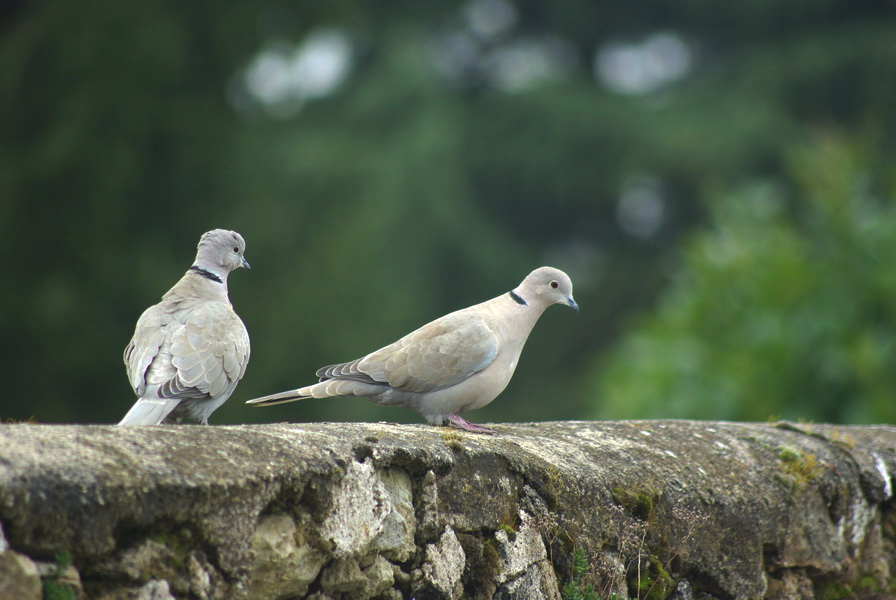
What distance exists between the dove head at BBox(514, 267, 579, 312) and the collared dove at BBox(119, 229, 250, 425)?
1197mm

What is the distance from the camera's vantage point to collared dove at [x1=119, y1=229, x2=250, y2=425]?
3.25 metres

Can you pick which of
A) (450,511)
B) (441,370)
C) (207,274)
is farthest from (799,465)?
(207,274)

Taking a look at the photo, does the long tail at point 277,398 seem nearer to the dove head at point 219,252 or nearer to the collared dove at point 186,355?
the collared dove at point 186,355

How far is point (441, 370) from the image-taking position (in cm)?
379

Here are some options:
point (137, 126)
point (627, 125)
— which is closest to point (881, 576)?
point (137, 126)

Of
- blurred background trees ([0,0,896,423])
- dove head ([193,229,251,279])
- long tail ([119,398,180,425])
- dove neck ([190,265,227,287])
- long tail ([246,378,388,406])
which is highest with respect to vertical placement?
blurred background trees ([0,0,896,423])

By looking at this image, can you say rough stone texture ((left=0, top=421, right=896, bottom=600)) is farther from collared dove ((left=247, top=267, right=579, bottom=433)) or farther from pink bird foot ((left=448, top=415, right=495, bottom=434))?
collared dove ((left=247, top=267, right=579, bottom=433))

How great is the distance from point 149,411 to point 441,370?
1.09 meters

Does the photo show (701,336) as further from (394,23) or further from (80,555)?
(394,23)

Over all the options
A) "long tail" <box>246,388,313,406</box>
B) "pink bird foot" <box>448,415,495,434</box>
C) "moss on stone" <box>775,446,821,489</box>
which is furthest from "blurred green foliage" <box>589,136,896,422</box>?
"long tail" <box>246,388,313,406</box>

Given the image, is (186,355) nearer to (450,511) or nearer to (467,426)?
(467,426)

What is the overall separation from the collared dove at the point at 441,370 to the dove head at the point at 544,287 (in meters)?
0.18

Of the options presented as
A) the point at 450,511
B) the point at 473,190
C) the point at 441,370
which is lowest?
the point at 450,511

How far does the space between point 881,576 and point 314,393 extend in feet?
7.25
